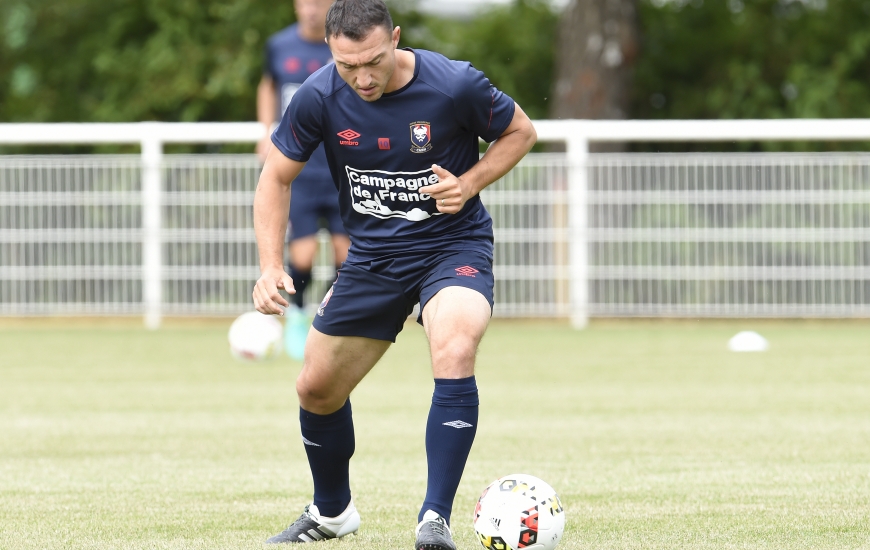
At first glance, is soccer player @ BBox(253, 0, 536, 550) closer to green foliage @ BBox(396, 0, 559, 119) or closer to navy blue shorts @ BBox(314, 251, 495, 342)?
navy blue shorts @ BBox(314, 251, 495, 342)

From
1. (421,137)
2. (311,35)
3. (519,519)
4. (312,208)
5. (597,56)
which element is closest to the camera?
(519,519)

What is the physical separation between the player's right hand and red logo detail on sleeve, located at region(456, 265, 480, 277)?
1.79 ft

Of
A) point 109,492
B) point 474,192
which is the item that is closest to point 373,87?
point 474,192

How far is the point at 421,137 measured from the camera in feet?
15.6

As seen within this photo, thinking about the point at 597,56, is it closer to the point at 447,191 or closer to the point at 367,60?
the point at 447,191

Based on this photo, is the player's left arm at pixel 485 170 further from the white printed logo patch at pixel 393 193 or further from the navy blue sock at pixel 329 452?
the navy blue sock at pixel 329 452

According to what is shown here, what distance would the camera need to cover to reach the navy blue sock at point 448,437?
4406 millimetres

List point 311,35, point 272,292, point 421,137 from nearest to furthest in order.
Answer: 1. point 272,292
2. point 421,137
3. point 311,35

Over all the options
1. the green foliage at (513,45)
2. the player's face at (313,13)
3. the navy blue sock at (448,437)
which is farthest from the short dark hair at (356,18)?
the green foliage at (513,45)

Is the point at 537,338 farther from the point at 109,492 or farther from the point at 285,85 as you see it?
the point at 109,492

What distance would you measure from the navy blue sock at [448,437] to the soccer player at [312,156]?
5827 mm

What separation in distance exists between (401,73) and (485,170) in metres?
0.42

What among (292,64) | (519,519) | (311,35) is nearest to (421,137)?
(519,519)

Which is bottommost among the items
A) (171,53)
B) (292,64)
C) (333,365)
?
(333,365)
